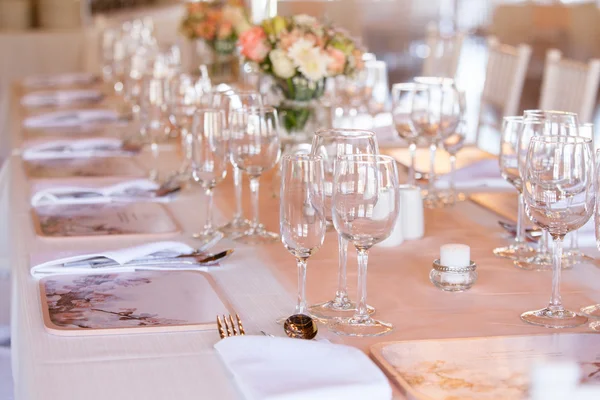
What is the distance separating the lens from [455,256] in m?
1.48

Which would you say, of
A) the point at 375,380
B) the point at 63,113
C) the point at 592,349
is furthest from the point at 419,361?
the point at 63,113

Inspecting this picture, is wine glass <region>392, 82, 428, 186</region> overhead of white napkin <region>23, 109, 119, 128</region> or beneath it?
overhead

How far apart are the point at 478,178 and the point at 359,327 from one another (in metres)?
1.05

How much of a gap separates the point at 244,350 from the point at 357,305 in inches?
8.6

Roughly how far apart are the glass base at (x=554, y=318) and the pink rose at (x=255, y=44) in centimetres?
106

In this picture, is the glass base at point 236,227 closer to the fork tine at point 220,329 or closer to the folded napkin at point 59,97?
the fork tine at point 220,329

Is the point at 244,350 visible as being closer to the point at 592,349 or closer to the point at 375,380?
the point at 375,380

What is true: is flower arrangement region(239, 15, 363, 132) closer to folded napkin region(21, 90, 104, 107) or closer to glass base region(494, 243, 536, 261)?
glass base region(494, 243, 536, 261)

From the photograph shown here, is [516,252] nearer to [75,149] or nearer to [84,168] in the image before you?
[84,168]

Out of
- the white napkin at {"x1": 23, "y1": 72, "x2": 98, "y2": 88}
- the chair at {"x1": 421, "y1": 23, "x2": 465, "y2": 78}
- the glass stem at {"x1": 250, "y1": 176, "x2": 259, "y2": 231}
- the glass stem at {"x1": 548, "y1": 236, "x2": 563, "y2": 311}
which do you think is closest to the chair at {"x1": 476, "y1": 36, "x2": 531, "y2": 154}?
the chair at {"x1": 421, "y1": 23, "x2": 465, "y2": 78}

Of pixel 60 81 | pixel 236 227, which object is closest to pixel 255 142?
pixel 236 227

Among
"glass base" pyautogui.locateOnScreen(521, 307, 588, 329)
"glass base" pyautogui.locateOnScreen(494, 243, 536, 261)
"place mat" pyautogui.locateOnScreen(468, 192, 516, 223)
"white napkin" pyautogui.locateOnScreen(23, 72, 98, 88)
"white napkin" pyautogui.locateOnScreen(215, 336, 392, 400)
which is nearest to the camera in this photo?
"white napkin" pyautogui.locateOnScreen(215, 336, 392, 400)

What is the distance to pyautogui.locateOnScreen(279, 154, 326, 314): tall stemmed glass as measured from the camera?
1.25 metres

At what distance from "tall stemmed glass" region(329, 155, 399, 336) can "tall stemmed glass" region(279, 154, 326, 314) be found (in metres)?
0.04
